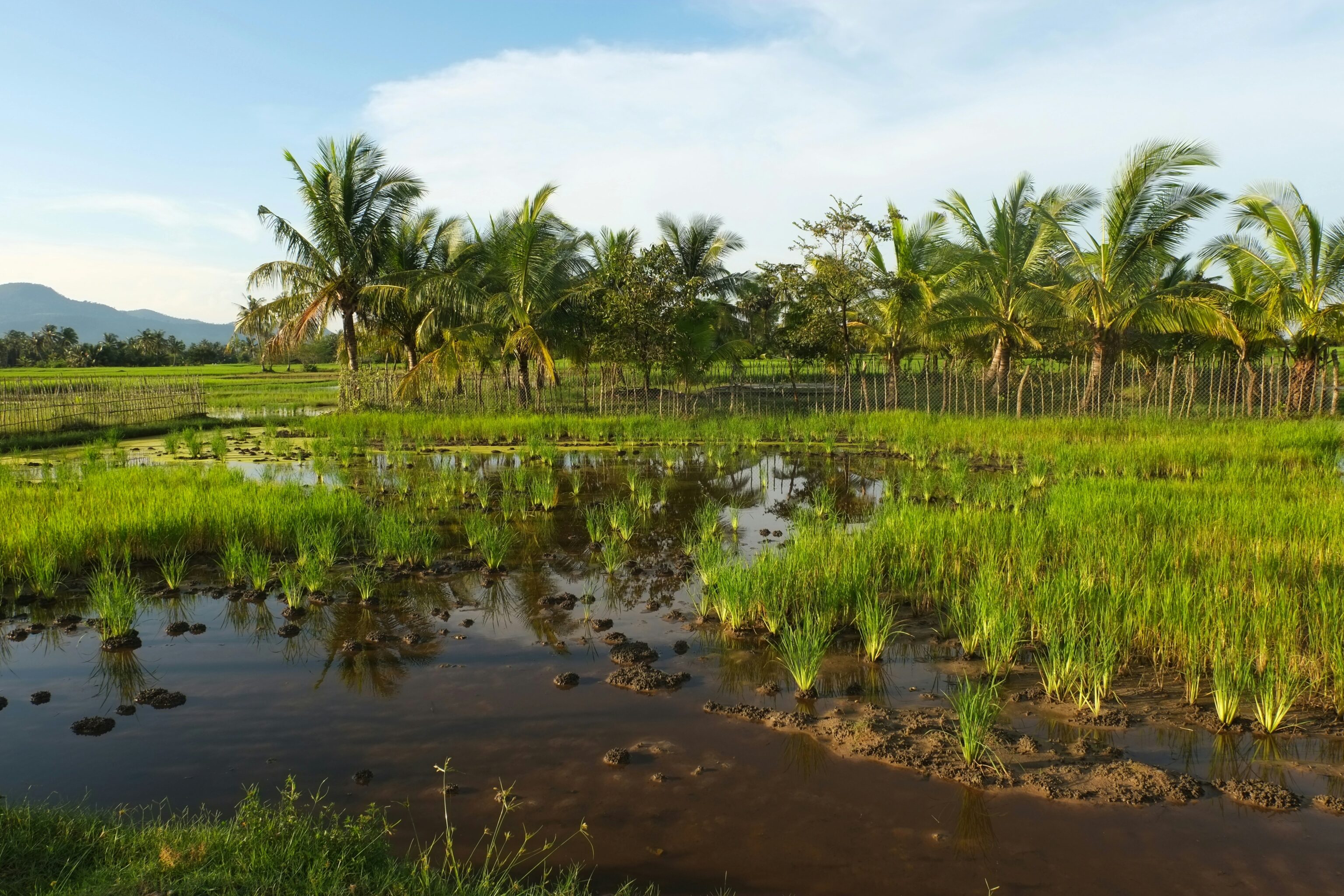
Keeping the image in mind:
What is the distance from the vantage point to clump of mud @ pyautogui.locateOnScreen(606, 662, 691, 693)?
15.8ft

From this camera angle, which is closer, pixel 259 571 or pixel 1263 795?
pixel 1263 795

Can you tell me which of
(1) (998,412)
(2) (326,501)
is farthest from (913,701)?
(1) (998,412)

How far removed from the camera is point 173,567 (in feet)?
22.0

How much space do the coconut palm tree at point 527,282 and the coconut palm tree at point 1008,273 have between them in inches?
361

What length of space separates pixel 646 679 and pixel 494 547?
2.73m

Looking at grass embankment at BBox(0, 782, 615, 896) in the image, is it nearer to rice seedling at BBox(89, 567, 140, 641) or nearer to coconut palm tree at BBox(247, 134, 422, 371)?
rice seedling at BBox(89, 567, 140, 641)

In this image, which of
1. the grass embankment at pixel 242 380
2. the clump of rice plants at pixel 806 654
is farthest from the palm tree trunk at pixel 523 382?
the clump of rice plants at pixel 806 654

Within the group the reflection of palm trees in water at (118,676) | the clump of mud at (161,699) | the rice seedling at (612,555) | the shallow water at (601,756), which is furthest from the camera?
the rice seedling at (612,555)

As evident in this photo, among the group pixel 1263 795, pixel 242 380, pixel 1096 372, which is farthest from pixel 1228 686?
pixel 242 380

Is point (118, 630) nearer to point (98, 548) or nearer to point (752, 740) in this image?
point (98, 548)

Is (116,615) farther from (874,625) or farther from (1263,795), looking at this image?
(1263,795)

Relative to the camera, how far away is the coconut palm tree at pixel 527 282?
19797mm

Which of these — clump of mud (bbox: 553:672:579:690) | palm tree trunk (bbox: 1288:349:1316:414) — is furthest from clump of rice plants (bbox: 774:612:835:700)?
palm tree trunk (bbox: 1288:349:1316:414)

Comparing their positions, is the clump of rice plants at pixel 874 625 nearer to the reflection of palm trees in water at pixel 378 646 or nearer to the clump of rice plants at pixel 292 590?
the reflection of palm trees in water at pixel 378 646
